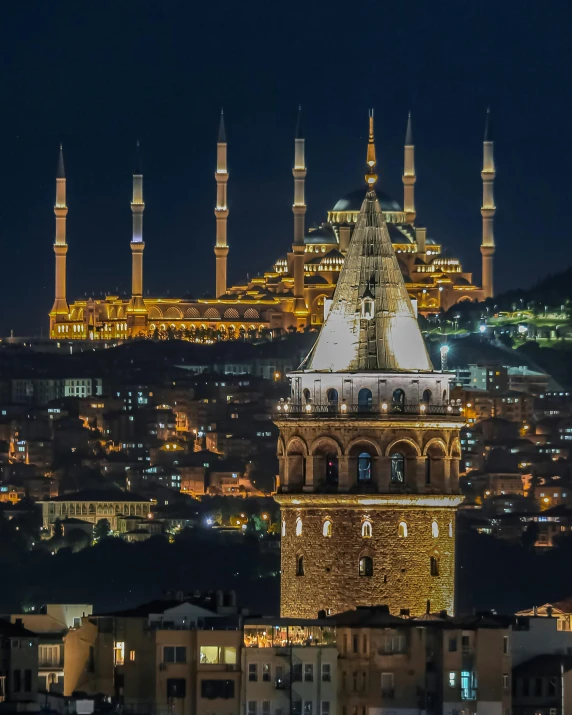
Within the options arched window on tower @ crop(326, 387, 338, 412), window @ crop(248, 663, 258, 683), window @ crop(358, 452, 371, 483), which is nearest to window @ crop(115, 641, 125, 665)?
window @ crop(248, 663, 258, 683)

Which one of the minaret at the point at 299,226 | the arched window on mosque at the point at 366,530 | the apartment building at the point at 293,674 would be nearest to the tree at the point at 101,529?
the minaret at the point at 299,226

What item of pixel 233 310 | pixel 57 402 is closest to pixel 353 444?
pixel 57 402

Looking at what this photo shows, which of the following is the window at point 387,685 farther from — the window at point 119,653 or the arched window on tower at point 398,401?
the arched window on tower at point 398,401

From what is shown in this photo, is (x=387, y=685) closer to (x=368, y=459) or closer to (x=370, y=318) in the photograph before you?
(x=368, y=459)

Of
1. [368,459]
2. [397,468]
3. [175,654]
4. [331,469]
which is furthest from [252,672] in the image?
[397,468]

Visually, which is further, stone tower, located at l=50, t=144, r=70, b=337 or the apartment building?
stone tower, located at l=50, t=144, r=70, b=337

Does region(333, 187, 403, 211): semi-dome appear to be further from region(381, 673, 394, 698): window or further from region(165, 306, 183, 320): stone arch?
region(381, 673, 394, 698): window

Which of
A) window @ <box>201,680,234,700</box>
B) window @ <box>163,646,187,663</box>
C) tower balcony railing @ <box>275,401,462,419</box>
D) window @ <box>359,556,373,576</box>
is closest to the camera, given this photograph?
window @ <box>201,680,234,700</box>
